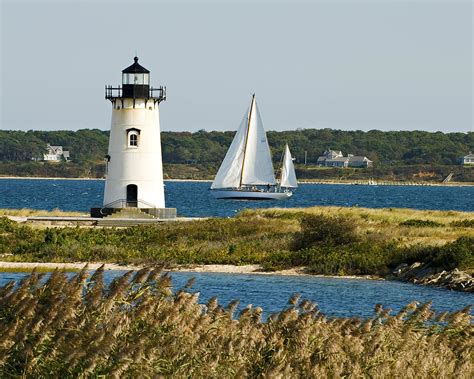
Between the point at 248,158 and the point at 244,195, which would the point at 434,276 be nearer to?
the point at 248,158

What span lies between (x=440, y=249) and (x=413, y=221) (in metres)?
11.4

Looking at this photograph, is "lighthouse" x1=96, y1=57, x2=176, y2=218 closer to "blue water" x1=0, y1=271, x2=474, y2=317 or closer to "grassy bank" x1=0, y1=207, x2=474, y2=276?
"grassy bank" x1=0, y1=207, x2=474, y2=276

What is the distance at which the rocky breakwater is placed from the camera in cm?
2997

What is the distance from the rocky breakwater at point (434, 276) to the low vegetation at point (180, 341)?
613 inches

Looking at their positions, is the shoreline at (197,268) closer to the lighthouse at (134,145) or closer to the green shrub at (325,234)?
the green shrub at (325,234)

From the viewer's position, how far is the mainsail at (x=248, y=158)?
89250 mm

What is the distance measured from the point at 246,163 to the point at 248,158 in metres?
0.48

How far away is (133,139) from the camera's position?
48188mm

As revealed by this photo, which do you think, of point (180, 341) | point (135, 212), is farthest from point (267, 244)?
point (180, 341)

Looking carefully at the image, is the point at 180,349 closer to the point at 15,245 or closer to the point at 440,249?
the point at 440,249

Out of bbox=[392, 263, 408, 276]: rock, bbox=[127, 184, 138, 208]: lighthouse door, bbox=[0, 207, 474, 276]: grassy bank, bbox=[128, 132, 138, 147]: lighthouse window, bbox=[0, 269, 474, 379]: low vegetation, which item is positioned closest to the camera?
bbox=[0, 269, 474, 379]: low vegetation

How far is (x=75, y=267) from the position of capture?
3288 cm

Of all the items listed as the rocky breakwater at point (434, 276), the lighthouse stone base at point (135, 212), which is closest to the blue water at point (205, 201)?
the lighthouse stone base at point (135, 212)

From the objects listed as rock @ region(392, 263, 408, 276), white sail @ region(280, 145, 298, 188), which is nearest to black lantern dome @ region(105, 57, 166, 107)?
rock @ region(392, 263, 408, 276)
